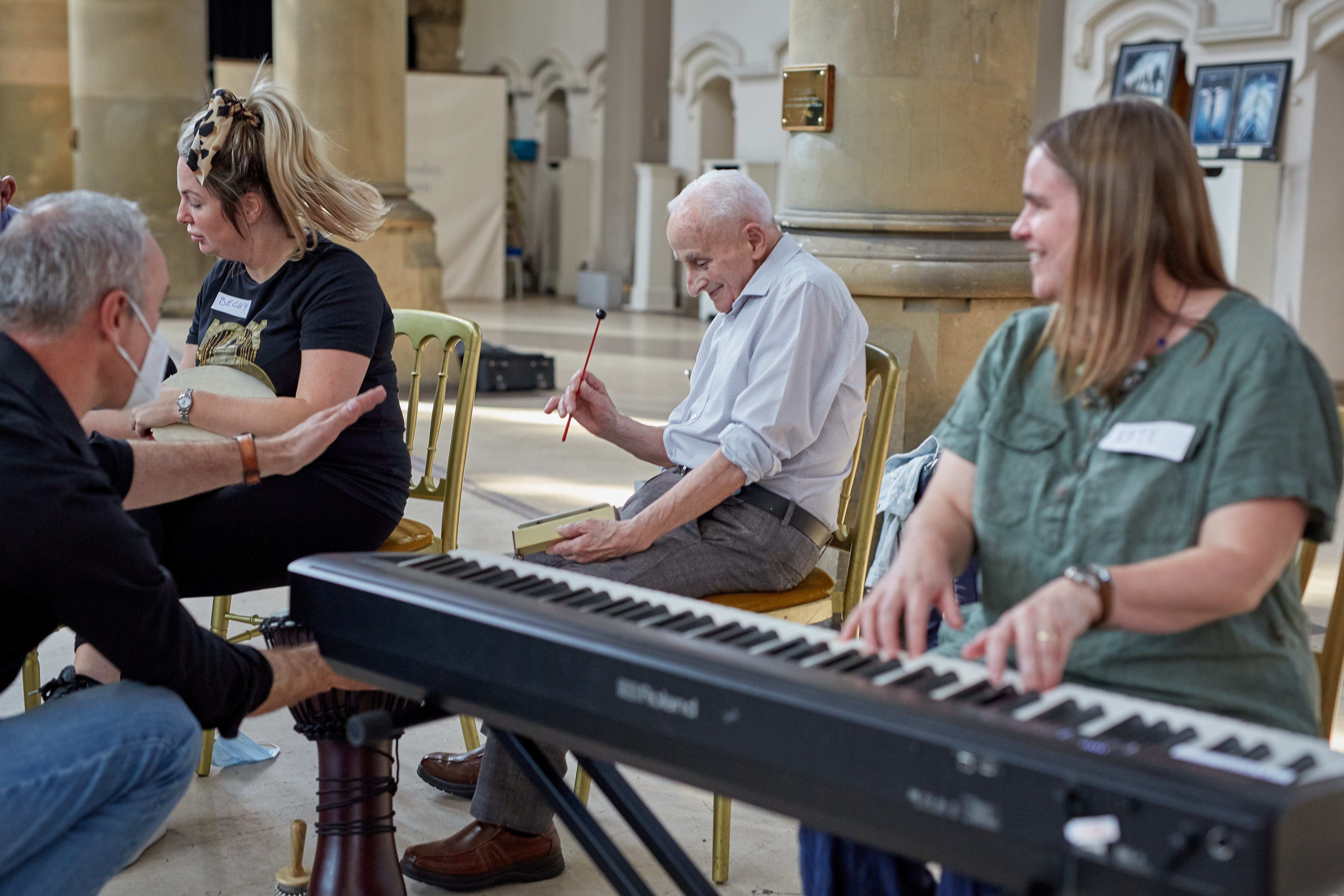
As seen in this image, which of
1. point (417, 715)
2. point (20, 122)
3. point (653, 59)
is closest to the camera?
point (417, 715)

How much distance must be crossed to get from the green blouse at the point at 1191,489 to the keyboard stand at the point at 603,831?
495 millimetres

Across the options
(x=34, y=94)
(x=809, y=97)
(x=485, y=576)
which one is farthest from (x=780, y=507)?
(x=34, y=94)

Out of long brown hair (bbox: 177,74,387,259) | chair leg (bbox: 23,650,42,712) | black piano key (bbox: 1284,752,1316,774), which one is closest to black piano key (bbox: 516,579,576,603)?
black piano key (bbox: 1284,752,1316,774)

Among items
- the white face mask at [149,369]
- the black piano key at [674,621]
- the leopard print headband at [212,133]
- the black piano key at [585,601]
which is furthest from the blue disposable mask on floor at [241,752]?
the black piano key at [674,621]

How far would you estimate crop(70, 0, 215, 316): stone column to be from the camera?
1164cm

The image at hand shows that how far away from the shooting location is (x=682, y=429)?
2764 mm

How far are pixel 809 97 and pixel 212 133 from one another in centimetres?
192

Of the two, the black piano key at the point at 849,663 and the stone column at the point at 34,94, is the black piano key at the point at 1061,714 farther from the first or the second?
the stone column at the point at 34,94

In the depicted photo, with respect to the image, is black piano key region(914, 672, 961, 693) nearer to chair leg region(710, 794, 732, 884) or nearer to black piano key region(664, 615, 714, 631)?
black piano key region(664, 615, 714, 631)

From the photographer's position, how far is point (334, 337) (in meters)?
2.68

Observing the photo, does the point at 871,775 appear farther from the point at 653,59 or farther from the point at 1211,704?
the point at 653,59

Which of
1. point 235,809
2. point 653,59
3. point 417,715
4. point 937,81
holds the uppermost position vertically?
point 653,59

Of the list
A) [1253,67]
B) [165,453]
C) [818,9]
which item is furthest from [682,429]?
[1253,67]

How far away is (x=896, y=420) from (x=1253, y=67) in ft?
20.9
